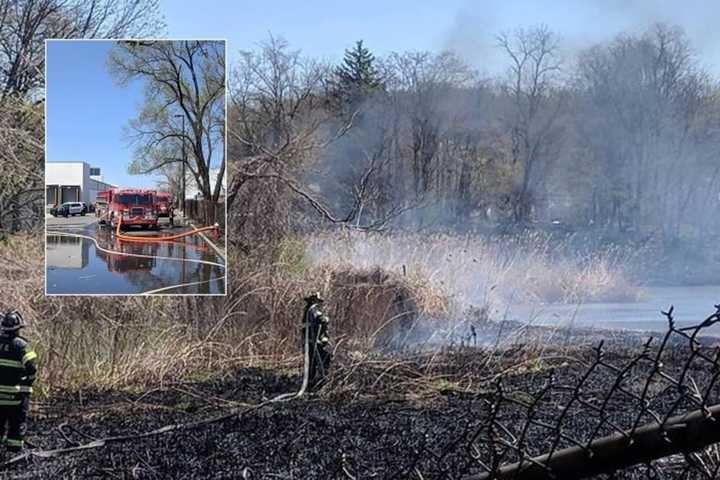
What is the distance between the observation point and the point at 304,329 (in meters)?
5.57

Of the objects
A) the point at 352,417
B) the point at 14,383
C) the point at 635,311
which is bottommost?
the point at 635,311

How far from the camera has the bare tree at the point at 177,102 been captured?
6.23 m

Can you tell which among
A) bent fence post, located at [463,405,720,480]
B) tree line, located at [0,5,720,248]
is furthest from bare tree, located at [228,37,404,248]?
bent fence post, located at [463,405,720,480]

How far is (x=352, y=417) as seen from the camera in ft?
15.6

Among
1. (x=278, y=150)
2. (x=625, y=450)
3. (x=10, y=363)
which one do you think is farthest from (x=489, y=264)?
(x=625, y=450)

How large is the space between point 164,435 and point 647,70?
13.9 meters

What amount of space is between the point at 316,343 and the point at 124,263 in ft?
5.67

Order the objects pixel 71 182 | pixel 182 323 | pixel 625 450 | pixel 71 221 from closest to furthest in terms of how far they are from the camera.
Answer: pixel 625 450 < pixel 71 182 < pixel 71 221 < pixel 182 323

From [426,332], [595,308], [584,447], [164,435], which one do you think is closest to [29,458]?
[164,435]

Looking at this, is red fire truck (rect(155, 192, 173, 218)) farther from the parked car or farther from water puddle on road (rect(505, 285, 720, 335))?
water puddle on road (rect(505, 285, 720, 335))

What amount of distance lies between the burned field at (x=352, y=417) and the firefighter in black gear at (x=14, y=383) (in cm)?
21

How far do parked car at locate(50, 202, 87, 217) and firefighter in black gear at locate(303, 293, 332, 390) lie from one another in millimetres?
2055

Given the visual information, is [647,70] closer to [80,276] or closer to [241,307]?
[241,307]

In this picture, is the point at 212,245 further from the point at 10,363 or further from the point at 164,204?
the point at 10,363
